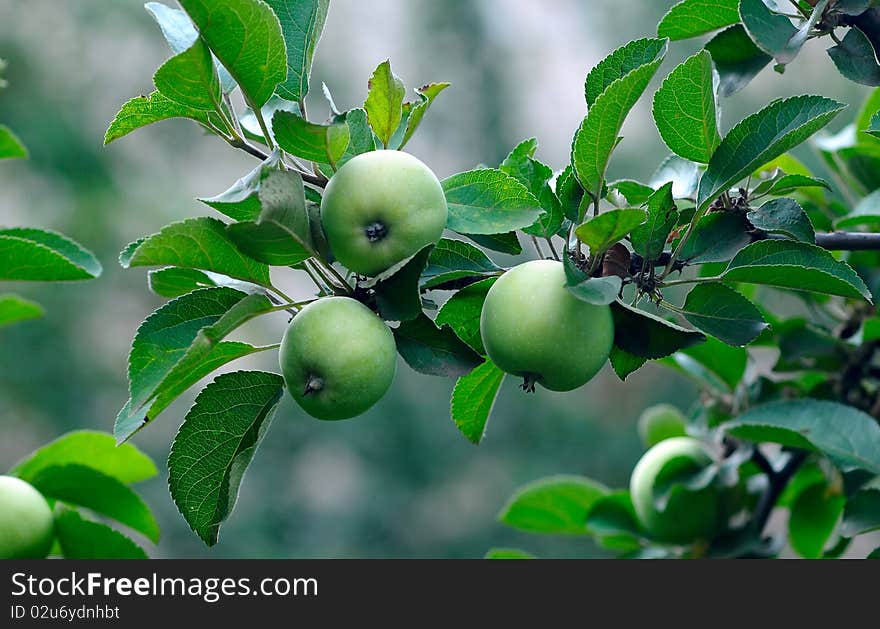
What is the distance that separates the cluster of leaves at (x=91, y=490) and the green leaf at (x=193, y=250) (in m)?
0.38

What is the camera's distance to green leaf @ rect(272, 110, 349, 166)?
1.91ft

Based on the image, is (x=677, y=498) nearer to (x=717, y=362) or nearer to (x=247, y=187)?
(x=717, y=362)

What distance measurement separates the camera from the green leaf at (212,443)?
2.10 ft

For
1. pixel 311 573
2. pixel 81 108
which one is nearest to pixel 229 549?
pixel 81 108

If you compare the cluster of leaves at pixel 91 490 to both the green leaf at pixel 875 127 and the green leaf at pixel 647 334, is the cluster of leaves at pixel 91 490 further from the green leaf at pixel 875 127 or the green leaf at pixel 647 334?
the green leaf at pixel 875 127

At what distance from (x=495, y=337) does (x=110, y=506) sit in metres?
0.58

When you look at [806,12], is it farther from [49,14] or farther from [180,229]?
[49,14]

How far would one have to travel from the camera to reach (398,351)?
64cm

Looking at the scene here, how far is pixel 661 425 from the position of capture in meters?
1.31

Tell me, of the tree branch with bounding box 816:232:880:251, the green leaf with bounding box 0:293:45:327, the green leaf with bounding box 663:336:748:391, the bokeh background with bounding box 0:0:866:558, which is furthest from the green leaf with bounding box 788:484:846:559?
the bokeh background with bounding box 0:0:866:558

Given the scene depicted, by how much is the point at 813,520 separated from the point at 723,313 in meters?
0.54

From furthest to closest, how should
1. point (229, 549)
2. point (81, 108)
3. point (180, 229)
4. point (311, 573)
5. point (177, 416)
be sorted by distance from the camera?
1. point (81, 108)
2. point (177, 416)
3. point (229, 549)
4. point (311, 573)
5. point (180, 229)

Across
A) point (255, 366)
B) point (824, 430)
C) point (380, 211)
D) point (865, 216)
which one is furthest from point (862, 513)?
point (255, 366)

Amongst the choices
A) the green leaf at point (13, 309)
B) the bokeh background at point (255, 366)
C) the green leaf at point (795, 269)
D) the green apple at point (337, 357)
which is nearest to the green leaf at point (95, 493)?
the green leaf at point (13, 309)
